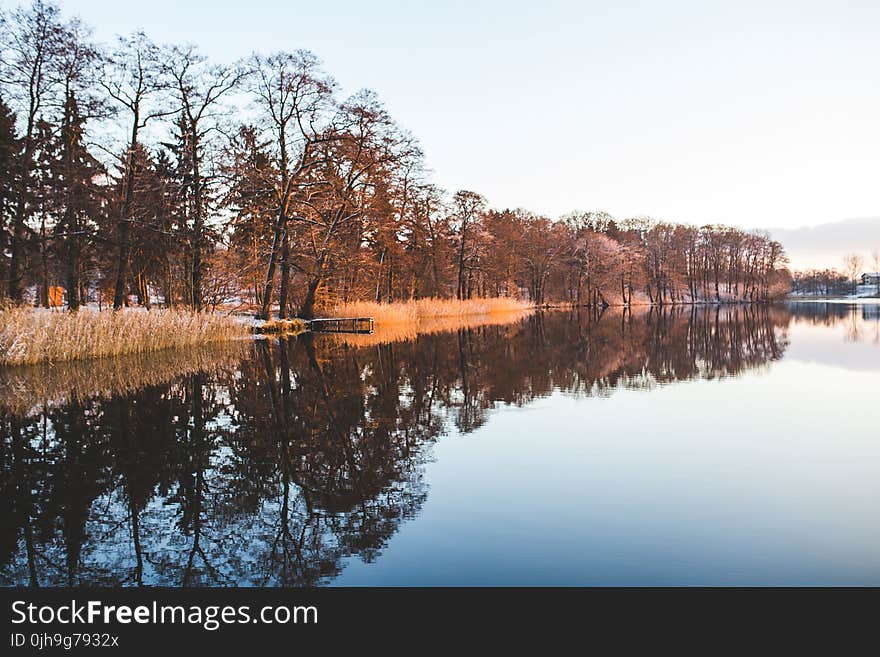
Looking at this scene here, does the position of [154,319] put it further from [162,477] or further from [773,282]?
[773,282]

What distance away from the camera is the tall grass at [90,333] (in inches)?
565

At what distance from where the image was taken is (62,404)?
389 inches

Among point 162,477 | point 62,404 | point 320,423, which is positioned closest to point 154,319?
point 62,404

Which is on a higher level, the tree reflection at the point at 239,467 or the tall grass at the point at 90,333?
the tall grass at the point at 90,333

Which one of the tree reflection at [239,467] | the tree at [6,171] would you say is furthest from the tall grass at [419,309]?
the tree reflection at [239,467]

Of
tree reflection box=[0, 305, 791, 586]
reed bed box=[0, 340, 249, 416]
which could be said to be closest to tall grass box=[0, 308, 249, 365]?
reed bed box=[0, 340, 249, 416]

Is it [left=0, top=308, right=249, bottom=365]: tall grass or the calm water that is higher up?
[left=0, top=308, right=249, bottom=365]: tall grass

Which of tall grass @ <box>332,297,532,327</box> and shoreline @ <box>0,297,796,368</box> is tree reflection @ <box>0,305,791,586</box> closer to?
shoreline @ <box>0,297,796,368</box>

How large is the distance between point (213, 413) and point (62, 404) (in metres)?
2.67

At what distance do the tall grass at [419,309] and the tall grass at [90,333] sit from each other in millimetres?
12866

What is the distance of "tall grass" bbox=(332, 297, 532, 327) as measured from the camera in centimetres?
3369

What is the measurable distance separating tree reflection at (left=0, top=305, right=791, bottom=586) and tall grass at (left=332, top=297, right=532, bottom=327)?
1893 cm

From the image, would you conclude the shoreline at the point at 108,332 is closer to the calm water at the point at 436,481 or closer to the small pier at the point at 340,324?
the calm water at the point at 436,481

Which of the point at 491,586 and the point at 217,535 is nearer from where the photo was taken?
the point at 491,586
